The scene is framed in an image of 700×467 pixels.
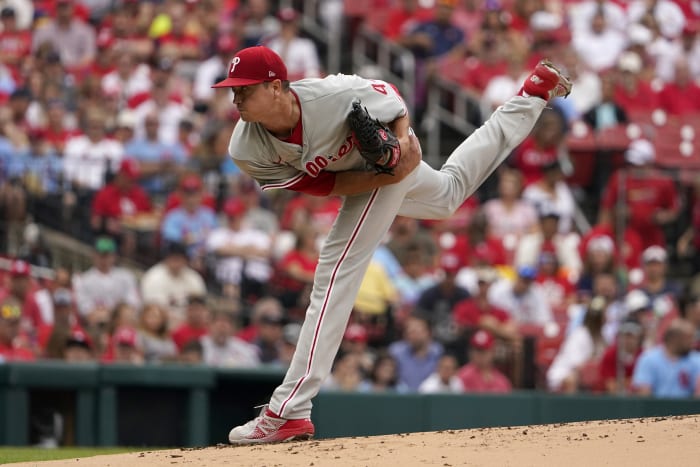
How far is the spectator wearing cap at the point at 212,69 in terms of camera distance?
14.7m

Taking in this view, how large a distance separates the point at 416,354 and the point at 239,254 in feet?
7.04

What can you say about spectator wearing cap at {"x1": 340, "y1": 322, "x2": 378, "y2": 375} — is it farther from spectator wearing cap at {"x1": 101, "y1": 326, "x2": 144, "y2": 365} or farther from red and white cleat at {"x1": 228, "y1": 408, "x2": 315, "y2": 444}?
red and white cleat at {"x1": 228, "y1": 408, "x2": 315, "y2": 444}

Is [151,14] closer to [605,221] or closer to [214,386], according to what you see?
[605,221]

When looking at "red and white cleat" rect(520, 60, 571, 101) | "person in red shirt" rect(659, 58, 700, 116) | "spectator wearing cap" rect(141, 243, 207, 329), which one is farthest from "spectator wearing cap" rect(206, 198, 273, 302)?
"red and white cleat" rect(520, 60, 571, 101)

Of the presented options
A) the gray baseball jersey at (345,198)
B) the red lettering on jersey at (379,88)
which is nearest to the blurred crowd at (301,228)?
the gray baseball jersey at (345,198)

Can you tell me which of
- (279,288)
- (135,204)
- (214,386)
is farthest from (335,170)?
(135,204)

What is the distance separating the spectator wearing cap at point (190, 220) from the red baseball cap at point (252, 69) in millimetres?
6503

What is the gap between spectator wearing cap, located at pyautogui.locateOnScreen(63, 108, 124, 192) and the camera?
492 inches

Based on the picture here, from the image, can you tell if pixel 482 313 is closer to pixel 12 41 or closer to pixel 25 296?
pixel 25 296

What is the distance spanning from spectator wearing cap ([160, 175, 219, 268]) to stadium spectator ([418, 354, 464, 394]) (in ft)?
9.08

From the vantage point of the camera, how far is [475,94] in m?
15.3

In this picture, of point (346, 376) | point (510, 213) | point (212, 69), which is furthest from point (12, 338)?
point (212, 69)

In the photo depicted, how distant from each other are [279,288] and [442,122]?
4014 mm

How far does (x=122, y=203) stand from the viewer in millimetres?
12594
